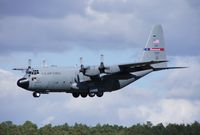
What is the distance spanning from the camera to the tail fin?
10606 centimetres

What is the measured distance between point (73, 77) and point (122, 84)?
Answer: 6958 mm

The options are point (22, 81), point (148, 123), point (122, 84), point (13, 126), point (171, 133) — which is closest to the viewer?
point (22, 81)

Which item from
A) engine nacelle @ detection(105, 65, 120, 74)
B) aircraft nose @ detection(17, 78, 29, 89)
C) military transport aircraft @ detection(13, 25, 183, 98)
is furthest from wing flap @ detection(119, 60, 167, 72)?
aircraft nose @ detection(17, 78, 29, 89)

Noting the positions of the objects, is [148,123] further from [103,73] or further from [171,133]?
[103,73]

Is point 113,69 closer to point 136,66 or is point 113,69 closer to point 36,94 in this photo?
point 136,66

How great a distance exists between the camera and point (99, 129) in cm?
17950

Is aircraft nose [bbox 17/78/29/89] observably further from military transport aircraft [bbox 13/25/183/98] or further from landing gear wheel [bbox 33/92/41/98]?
landing gear wheel [bbox 33/92/41/98]

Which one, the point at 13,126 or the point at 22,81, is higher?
the point at 22,81

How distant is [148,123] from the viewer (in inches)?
6850

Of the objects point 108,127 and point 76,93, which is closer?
point 76,93

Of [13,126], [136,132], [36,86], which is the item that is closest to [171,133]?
[136,132]

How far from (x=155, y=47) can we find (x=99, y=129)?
7485 cm

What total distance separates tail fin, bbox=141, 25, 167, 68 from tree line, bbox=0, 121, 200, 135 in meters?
51.5

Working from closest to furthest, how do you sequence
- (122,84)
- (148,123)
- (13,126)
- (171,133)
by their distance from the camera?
(122,84) → (171,133) → (148,123) → (13,126)
